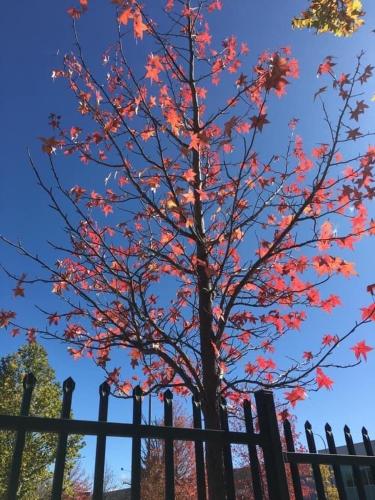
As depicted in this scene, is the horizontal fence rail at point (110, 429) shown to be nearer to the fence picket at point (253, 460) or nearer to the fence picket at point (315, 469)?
the fence picket at point (253, 460)

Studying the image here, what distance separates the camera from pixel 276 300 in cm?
440

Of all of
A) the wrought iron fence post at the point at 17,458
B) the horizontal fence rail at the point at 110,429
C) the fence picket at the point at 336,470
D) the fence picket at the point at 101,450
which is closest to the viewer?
the wrought iron fence post at the point at 17,458

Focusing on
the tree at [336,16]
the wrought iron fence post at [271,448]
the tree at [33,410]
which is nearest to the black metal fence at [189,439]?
the wrought iron fence post at [271,448]

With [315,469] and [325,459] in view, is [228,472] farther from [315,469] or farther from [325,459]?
[325,459]

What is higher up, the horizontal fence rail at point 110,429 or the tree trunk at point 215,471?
the horizontal fence rail at point 110,429

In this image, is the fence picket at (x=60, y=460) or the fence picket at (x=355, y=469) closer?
the fence picket at (x=60, y=460)

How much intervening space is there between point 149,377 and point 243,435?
2.16 meters

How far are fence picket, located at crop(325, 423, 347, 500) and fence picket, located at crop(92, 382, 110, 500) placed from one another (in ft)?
7.15

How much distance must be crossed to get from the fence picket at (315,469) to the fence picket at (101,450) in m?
1.86

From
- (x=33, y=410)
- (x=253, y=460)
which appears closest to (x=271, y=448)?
(x=253, y=460)

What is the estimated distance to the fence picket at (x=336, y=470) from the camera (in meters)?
3.58

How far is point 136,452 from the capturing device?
2.47 meters

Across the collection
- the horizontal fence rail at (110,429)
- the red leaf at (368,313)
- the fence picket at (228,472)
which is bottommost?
the fence picket at (228,472)

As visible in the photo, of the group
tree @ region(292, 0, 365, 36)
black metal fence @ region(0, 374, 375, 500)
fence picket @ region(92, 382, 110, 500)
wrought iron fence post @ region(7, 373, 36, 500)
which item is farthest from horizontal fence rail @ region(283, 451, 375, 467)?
tree @ region(292, 0, 365, 36)
